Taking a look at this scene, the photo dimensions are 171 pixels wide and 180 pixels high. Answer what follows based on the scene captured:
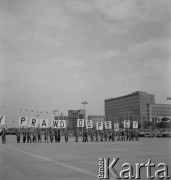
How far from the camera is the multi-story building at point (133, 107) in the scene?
5714 inches

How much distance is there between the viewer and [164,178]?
11750 millimetres

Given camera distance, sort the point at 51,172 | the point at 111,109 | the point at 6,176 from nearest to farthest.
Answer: the point at 6,176 < the point at 51,172 < the point at 111,109

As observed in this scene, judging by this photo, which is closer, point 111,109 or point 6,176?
point 6,176

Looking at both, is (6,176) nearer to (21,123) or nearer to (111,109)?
(21,123)

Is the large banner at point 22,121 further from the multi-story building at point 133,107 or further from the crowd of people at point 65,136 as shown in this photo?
the multi-story building at point 133,107

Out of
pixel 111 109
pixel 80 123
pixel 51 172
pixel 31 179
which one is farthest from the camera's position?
pixel 111 109

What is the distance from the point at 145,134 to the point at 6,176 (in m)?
80.7

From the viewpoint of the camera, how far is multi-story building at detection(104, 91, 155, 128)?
145m

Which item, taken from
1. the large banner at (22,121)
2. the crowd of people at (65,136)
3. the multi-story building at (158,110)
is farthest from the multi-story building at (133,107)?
the large banner at (22,121)

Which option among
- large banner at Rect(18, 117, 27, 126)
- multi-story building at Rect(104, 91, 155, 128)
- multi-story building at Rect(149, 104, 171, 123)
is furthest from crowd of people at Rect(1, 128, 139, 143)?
multi-story building at Rect(149, 104, 171, 123)

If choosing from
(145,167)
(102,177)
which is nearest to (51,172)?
(102,177)

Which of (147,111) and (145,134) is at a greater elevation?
(147,111)

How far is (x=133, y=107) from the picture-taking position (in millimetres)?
148375

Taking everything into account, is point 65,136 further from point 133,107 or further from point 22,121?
point 133,107
